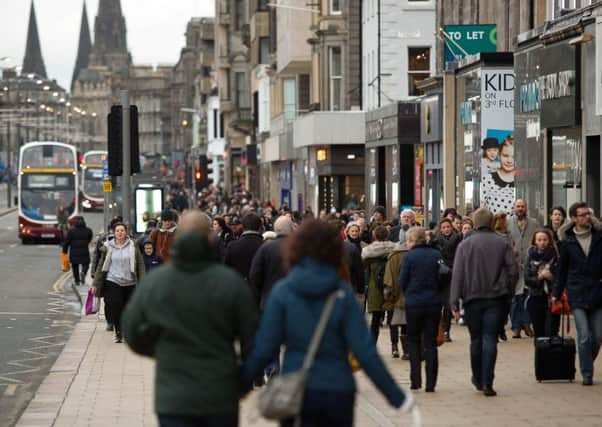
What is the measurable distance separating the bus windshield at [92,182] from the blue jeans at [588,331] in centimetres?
8181

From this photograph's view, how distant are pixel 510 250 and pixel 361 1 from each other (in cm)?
3746

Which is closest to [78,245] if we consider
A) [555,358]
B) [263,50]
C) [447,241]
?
[447,241]

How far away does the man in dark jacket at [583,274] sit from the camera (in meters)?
13.2

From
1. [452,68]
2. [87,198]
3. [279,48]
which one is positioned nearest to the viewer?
[452,68]

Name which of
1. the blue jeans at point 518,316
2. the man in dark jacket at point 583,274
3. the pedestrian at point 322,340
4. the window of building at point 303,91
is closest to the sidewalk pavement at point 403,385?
the man in dark jacket at point 583,274

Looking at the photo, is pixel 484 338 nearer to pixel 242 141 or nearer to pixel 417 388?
pixel 417 388

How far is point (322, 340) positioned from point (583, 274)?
6665mm

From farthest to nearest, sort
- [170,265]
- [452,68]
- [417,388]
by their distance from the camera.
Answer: [452,68] → [417,388] → [170,265]

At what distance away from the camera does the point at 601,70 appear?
19.5 meters

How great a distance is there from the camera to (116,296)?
18812 mm

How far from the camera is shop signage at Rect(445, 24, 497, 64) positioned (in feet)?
96.1

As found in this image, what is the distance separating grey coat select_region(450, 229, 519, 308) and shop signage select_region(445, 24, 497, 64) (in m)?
16.6

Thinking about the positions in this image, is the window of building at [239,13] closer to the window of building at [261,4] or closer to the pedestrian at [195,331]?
the window of building at [261,4]

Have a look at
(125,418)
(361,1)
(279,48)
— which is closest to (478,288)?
(125,418)
